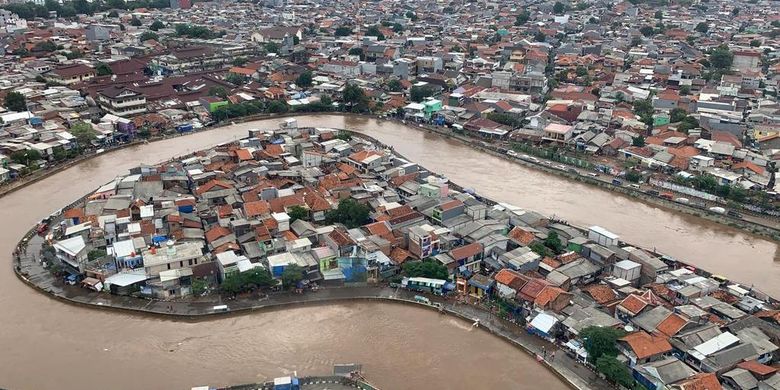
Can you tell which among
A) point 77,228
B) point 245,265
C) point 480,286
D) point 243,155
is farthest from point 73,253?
point 480,286

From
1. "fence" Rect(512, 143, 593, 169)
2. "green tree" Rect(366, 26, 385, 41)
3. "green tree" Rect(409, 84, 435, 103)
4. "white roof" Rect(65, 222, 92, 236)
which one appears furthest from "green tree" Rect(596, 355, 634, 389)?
"green tree" Rect(366, 26, 385, 41)

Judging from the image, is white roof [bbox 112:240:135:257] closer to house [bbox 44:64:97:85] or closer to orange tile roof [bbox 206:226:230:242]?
orange tile roof [bbox 206:226:230:242]

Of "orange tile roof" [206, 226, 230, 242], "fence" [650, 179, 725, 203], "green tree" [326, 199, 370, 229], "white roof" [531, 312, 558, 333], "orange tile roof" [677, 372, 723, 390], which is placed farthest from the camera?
"fence" [650, 179, 725, 203]

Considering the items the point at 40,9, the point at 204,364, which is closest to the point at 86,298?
the point at 204,364

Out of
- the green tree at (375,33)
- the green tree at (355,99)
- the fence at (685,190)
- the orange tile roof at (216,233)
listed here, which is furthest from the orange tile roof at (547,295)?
the green tree at (375,33)

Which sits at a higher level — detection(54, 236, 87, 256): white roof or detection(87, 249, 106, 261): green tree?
detection(54, 236, 87, 256): white roof

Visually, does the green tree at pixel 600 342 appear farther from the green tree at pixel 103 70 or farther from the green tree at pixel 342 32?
the green tree at pixel 342 32

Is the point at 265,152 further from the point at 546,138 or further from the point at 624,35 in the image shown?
the point at 624,35
